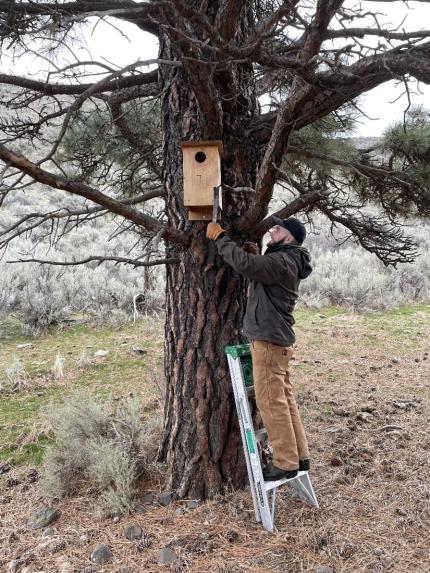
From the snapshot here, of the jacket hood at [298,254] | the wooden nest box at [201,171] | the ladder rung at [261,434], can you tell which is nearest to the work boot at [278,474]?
→ the ladder rung at [261,434]

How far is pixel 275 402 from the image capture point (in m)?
3.08

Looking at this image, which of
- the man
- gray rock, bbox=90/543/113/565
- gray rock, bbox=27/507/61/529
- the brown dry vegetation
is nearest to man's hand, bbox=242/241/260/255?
the man

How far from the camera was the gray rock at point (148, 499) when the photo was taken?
345 cm

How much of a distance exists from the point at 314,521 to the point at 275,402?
0.84 meters

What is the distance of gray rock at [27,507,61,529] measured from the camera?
3281 millimetres

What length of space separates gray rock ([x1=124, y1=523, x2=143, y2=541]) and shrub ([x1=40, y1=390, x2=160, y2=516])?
187mm

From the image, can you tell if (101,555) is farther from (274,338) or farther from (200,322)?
(274,338)

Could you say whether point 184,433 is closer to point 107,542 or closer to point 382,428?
point 107,542

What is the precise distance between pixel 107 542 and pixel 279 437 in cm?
132

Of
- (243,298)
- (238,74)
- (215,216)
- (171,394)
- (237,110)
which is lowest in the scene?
(171,394)

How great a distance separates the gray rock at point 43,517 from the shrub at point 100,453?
147 mm

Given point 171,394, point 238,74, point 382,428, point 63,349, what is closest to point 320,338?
point 382,428

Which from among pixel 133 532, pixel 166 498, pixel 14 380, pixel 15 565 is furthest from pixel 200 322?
pixel 14 380

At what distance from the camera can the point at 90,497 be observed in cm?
352
